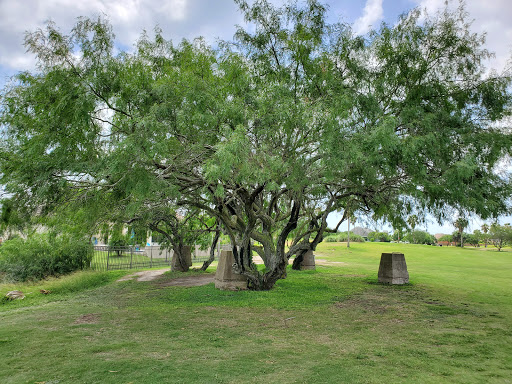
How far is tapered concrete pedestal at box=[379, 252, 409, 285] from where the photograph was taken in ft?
52.7

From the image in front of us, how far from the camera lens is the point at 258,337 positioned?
7344mm

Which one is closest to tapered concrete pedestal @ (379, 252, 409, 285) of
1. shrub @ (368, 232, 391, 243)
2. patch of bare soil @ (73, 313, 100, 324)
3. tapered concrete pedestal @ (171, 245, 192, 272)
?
tapered concrete pedestal @ (171, 245, 192, 272)

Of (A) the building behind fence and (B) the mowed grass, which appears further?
(A) the building behind fence

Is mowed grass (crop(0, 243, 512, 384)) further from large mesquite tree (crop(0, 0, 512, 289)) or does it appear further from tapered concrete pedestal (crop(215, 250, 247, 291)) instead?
large mesquite tree (crop(0, 0, 512, 289))

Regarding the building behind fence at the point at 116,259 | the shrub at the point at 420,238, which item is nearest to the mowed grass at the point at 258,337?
the building behind fence at the point at 116,259

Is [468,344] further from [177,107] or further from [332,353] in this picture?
[177,107]

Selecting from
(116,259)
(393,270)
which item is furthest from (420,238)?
(116,259)

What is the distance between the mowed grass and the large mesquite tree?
2937mm

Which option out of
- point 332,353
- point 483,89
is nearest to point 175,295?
point 332,353

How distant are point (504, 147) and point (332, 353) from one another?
21.8 feet

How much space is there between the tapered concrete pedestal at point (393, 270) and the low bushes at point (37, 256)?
1421 centimetres

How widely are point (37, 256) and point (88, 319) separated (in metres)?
10.2

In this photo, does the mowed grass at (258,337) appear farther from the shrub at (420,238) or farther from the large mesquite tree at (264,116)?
the shrub at (420,238)

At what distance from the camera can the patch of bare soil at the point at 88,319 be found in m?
8.75
